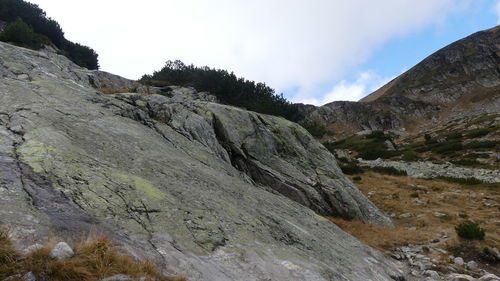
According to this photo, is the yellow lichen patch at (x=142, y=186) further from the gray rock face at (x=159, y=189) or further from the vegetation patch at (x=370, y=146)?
the vegetation patch at (x=370, y=146)

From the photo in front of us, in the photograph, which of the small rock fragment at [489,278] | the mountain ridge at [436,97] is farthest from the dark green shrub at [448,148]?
the mountain ridge at [436,97]

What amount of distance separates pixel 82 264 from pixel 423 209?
71.2 feet

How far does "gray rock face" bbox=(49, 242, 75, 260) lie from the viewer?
491cm

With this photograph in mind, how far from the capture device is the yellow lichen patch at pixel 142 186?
27.4ft

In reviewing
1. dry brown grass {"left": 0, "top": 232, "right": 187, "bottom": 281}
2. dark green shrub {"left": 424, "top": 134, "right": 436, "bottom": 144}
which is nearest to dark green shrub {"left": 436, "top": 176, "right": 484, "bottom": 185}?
dark green shrub {"left": 424, "top": 134, "right": 436, "bottom": 144}

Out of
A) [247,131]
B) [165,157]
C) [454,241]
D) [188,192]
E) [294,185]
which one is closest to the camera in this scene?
[188,192]

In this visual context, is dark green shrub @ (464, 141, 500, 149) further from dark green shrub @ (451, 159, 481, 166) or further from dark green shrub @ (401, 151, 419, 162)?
dark green shrub @ (401, 151, 419, 162)

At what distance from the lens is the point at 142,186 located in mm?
8555

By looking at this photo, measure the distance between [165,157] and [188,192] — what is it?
2.49m

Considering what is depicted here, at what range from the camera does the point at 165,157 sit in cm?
1160

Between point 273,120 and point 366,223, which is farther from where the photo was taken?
point 273,120

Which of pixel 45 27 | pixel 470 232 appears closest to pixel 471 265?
pixel 470 232

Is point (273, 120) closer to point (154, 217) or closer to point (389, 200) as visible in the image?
point (389, 200)

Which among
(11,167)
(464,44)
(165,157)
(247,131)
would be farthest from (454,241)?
(464,44)
